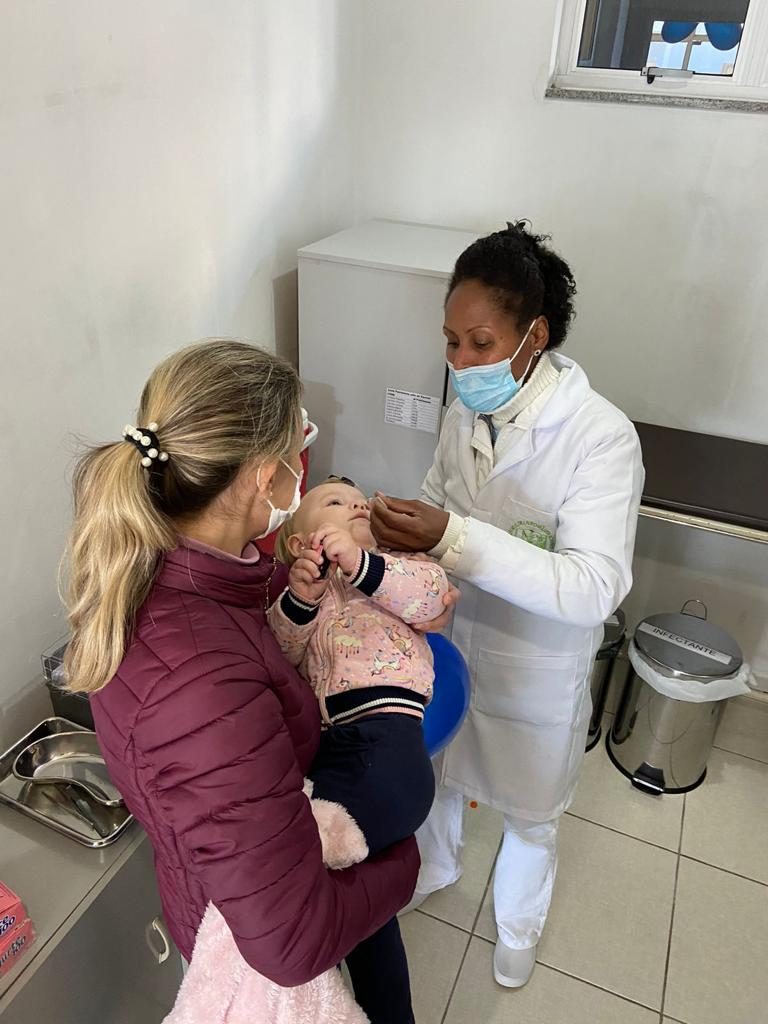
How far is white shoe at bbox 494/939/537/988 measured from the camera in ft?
6.07

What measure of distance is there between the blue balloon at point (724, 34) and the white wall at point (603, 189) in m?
0.22

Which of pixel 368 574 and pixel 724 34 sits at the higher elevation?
pixel 724 34

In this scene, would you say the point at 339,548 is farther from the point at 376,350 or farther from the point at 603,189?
the point at 603,189

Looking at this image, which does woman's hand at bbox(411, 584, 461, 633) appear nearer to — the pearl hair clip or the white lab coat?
the white lab coat

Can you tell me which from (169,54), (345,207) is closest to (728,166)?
(345,207)

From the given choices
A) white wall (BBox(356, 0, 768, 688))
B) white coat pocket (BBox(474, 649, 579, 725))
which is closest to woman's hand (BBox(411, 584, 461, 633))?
white coat pocket (BBox(474, 649, 579, 725))

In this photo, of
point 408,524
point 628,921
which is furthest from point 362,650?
point 628,921

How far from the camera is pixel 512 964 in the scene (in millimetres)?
1856

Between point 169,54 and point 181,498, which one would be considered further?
point 169,54

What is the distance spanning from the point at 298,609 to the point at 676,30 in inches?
80.0

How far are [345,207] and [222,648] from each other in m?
2.02

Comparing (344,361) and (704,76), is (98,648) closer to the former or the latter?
(344,361)

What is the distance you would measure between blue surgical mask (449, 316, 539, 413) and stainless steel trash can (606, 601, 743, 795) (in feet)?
4.08

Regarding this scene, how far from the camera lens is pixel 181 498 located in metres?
0.97
